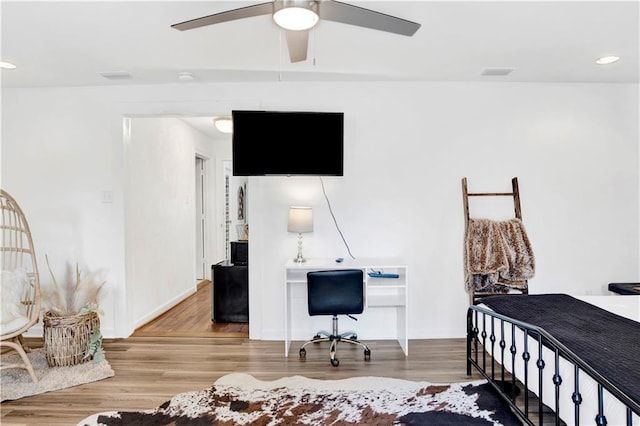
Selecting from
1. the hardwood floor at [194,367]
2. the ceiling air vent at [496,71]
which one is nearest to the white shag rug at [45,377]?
the hardwood floor at [194,367]

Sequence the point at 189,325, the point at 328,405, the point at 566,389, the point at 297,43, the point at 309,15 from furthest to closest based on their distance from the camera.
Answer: the point at 189,325
the point at 328,405
the point at 297,43
the point at 309,15
the point at 566,389

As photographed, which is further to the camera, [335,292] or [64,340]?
[335,292]

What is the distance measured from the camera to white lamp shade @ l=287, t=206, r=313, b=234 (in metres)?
3.40

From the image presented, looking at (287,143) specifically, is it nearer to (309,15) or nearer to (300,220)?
(300,220)

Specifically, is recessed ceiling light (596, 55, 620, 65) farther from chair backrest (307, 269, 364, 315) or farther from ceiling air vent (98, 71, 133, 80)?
ceiling air vent (98, 71, 133, 80)

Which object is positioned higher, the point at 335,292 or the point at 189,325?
the point at 335,292

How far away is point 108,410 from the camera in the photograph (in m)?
2.37

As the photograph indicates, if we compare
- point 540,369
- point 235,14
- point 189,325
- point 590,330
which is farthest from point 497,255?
point 189,325

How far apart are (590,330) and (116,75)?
4030mm

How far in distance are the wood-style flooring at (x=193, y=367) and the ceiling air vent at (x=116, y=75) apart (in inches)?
98.8

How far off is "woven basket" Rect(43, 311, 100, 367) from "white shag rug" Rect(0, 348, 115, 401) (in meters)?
0.07

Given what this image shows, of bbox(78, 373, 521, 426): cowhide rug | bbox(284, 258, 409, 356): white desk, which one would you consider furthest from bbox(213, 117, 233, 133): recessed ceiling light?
bbox(78, 373, 521, 426): cowhide rug

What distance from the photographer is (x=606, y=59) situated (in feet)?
10.1

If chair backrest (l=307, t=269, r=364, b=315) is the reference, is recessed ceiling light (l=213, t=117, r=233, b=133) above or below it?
above
